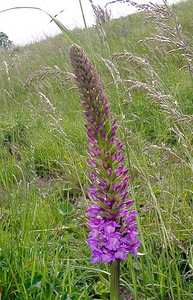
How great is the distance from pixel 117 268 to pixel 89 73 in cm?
47

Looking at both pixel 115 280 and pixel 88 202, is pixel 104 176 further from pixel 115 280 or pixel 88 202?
pixel 88 202

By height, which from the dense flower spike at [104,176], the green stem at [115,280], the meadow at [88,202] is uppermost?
the dense flower spike at [104,176]

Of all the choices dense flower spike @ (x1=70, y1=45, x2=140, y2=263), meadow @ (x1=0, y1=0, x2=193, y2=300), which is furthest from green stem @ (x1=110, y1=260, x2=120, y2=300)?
meadow @ (x1=0, y1=0, x2=193, y2=300)

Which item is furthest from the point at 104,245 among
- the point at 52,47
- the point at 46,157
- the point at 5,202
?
the point at 52,47

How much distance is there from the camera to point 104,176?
0.91 meters

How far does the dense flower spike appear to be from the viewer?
858 millimetres

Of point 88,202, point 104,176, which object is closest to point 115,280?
point 104,176

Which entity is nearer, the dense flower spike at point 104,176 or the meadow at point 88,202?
the dense flower spike at point 104,176

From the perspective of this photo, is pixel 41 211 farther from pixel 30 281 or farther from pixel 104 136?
pixel 104 136

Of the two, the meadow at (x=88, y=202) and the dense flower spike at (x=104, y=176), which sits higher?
the dense flower spike at (x=104, y=176)

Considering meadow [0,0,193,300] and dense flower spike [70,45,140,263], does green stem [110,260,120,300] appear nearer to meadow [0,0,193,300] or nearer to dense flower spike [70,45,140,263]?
dense flower spike [70,45,140,263]

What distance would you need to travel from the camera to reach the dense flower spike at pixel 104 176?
2.81 feet

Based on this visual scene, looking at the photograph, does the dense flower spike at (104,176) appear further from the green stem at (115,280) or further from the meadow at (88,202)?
the meadow at (88,202)

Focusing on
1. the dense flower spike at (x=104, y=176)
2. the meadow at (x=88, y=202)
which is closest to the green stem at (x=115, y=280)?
the dense flower spike at (x=104, y=176)
